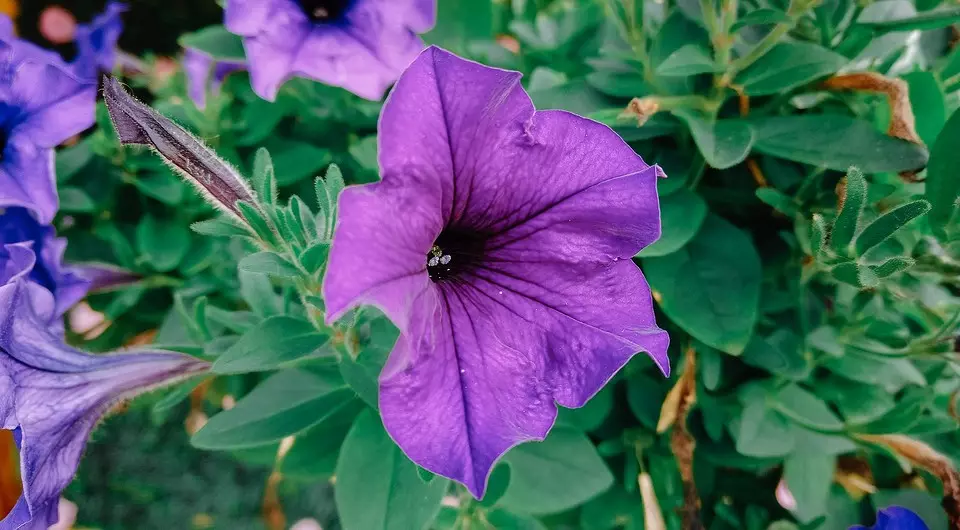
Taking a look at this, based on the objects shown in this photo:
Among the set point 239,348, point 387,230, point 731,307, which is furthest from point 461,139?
point 731,307

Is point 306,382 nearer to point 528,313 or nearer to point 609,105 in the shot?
point 528,313

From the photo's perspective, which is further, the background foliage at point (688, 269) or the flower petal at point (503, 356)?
the background foliage at point (688, 269)

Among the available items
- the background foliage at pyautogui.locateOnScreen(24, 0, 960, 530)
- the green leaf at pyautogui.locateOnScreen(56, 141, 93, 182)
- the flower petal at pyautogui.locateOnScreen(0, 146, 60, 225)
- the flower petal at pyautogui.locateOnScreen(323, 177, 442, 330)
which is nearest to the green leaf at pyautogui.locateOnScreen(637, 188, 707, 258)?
the background foliage at pyautogui.locateOnScreen(24, 0, 960, 530)

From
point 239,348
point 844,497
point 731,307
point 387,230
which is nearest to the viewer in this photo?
point 387,230

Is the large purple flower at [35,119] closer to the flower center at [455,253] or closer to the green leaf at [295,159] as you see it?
the green leaf at [295,159]

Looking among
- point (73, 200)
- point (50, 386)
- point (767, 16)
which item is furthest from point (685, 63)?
point (73, 200)

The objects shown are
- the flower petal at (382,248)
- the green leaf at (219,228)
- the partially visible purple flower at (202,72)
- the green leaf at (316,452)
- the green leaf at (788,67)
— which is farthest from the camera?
the partially visible purple flower at (202,72)

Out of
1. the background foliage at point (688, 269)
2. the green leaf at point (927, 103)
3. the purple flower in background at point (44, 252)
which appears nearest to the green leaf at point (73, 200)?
the background foliage at point (688, 269)
